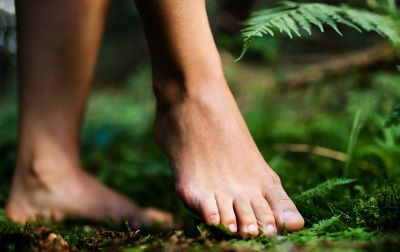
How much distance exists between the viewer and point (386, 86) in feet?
8.01

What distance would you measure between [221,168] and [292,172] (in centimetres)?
62

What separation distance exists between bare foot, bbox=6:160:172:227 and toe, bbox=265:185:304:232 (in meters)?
0.52

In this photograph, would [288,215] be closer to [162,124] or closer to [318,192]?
[318,192]

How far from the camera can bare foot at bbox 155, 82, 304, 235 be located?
116 cm

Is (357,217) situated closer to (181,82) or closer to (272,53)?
(181,82)

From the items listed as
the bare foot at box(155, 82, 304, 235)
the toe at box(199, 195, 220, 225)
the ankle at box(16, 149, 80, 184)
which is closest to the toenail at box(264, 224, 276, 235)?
the bare foot at box(155, 82, 304, 235)

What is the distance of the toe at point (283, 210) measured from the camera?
1.08 meters

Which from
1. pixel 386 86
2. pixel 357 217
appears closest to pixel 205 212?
pixel 357 217

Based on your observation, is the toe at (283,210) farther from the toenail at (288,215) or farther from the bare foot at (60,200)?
the bare foot at (60,200)

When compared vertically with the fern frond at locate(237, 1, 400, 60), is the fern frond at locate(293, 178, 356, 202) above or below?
below

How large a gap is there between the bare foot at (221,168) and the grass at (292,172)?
0.22 feet

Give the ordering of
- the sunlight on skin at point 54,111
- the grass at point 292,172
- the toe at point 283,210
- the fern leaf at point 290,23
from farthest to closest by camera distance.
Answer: the sunlight on skin at point 54,111, the fern leaf at point 290,23, the toe at point 283,210, the grass at point 292,172

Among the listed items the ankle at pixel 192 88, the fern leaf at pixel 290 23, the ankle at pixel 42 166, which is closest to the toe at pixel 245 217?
the ankle at pixel 192 88

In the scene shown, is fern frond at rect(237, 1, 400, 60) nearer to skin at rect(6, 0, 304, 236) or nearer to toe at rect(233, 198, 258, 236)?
skin at rect(6, 0, 304, 236)
